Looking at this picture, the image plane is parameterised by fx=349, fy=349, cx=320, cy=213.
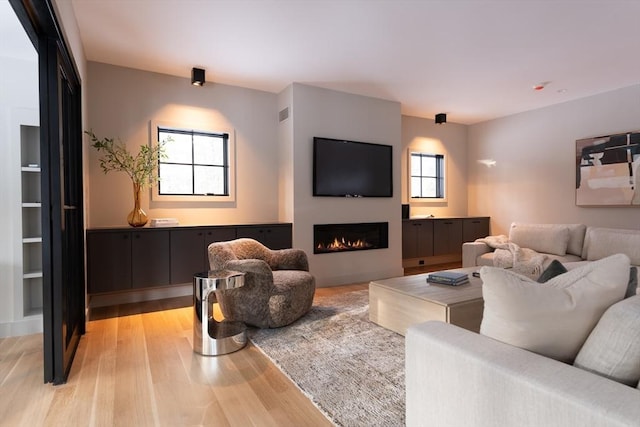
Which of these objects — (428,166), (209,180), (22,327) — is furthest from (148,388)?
(428,166)

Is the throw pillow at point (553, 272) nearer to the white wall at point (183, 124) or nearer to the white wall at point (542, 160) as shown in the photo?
the white wall at point (183, 124)

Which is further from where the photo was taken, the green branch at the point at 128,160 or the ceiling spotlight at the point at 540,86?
the ceiling spotlight at the point at 540,86

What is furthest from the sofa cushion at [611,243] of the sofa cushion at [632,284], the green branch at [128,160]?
the green branch at [128,160]

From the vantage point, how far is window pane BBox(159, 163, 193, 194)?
13.7ft

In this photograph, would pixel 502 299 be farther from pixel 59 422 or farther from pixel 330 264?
pixel 330 264

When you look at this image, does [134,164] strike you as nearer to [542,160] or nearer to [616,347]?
[616,347]

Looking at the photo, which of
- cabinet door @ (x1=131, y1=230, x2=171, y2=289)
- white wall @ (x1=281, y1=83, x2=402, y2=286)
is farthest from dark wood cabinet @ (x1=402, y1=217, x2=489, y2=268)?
cabinet door @ (x1=131, y1=230, x2=171, y2=289)

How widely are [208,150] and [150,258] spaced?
5.11 feet

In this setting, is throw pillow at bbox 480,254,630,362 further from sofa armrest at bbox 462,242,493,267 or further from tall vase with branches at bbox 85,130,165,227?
sofa armrest at bbox 462,242,493,267

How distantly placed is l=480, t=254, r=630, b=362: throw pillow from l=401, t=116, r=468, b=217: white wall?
500cm

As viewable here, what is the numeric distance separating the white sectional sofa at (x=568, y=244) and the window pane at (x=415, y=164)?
1.88 metres

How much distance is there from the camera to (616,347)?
93 cm

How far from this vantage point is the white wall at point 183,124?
3834 mm

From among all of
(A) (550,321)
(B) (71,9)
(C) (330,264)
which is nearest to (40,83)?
(B) (71,9)
